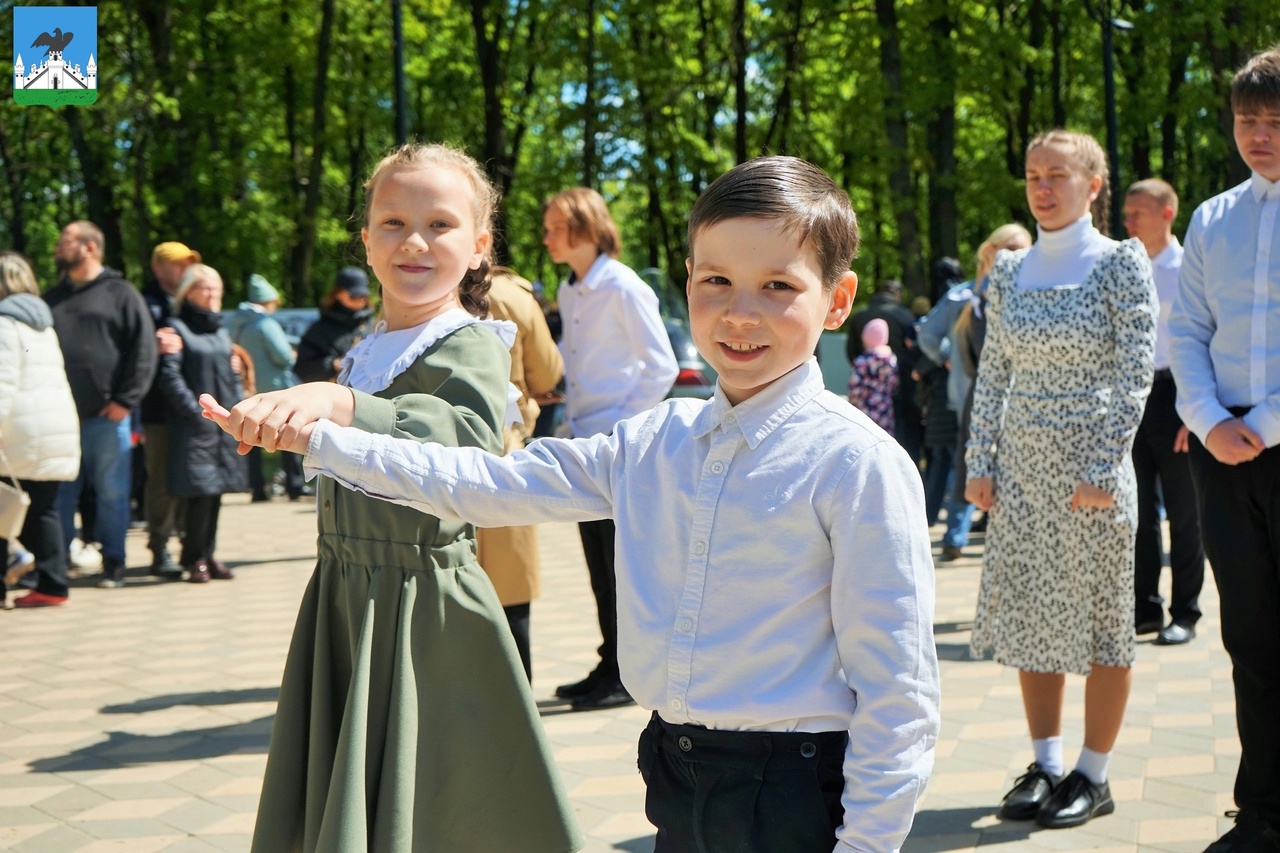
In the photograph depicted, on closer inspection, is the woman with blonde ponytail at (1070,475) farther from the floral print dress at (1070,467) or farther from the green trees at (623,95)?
the green trees at (623,95)

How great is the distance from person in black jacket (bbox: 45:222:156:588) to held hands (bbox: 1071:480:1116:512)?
6.99m

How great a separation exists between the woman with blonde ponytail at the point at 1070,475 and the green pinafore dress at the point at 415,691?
77.6 inches

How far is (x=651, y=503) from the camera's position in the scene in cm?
223

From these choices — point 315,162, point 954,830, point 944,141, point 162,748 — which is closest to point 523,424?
point 954,830

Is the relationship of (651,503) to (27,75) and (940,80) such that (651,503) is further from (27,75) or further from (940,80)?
(940,80)

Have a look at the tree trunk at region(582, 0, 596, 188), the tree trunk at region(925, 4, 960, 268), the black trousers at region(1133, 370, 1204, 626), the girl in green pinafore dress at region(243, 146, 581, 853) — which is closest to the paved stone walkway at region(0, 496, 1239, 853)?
the black trousers at region(1133, 370, 1204, 626)

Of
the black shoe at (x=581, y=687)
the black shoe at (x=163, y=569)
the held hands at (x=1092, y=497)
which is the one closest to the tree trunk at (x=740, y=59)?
the black shoe at (x=163, y=569)

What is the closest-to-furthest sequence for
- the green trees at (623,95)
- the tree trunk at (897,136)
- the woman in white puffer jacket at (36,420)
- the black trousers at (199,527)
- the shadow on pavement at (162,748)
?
1. the shadow on pavement at (162,748)
2. the woman in white puffer jacket at (36,420)
3. the black trousers at (199,527)
4. the tree trunk at (897,136)
5. the green trees at (623,95)

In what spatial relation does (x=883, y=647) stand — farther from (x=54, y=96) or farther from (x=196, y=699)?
(x=54, y=96)

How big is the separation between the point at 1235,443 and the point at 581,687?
3.19 meters

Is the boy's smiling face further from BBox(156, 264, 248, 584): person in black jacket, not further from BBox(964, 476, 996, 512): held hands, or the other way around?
BBox(156, 264, 248, 584): person in black jacket

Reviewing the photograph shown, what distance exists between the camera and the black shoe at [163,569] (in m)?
10.1

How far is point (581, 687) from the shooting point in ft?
20.4

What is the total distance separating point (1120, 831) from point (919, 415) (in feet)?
26.3
